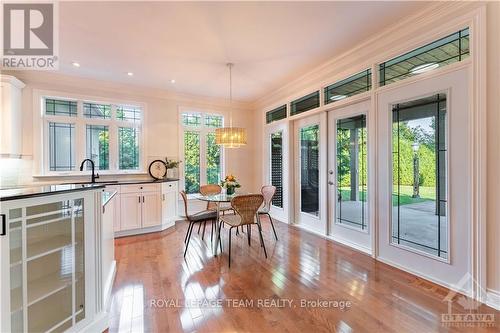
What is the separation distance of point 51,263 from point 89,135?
3.66 metres

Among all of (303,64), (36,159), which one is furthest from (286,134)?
(36,159)

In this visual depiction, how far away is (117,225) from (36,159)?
5.78ft

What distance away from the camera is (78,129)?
175 inches

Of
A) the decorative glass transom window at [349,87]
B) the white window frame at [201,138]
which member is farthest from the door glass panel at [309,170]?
the white window frame at [201,138]

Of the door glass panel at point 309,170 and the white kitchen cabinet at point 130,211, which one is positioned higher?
the door glass panel at point 309,170

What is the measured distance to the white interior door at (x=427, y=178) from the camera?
230 cm

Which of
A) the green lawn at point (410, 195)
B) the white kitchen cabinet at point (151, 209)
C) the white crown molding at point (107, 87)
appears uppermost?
the white crown molding at point (107, 87)

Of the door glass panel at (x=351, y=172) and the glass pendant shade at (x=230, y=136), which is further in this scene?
the glass pendant shade at (x=230, y=136)

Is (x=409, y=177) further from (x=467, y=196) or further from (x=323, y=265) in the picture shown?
(x=323, y=265)

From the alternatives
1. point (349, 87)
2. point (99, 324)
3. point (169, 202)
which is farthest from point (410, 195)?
point (169, 202)

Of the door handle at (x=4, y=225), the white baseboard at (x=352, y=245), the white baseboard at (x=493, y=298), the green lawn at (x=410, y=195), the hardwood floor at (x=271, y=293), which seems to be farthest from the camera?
the white baseboard at (x=352, y=245)

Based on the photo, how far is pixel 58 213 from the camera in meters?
1.61

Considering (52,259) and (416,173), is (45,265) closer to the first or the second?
(52,259)

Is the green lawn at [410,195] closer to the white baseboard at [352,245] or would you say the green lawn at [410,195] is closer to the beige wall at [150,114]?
the white baseboard at [352,245]
